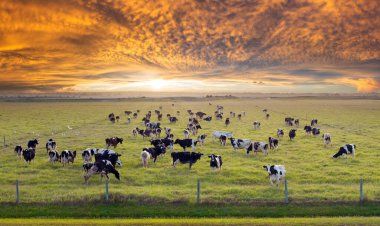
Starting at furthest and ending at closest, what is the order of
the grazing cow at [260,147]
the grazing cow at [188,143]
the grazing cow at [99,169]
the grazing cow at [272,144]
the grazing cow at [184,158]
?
the grazing cow at [188,143], the grazing cow at [272,144], the grazing cow at [260,147], the grazing cow at [184,158], the grazing cow at [99,169]

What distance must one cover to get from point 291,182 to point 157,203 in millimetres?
9404

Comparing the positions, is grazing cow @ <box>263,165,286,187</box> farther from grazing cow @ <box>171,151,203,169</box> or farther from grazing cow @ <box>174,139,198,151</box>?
grazing cow @ <box>174,139,198,151</box>

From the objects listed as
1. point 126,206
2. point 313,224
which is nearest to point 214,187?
point 126,206

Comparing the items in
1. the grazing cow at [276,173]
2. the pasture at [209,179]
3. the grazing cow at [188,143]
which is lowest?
the pasture at [209,179]

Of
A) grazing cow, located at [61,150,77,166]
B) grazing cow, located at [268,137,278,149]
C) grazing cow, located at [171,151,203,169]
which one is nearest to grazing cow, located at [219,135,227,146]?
grazing cow, located at [268,137,278,149]

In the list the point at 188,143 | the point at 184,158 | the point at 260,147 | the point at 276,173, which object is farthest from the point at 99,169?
the point at 260,147

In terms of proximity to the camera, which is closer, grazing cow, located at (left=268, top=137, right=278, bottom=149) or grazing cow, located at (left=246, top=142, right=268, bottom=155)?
grazing cow, located at (left=246, top=142, right=268, bottom=155)

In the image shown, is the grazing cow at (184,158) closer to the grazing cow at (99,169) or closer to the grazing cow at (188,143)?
the grazing cow at (99,169)

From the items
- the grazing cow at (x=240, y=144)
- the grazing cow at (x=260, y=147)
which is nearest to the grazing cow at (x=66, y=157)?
the grazing cow at (x=240, y=144)

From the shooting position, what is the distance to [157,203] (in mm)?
19625

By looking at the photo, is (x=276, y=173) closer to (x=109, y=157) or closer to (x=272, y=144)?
(x=109, y=157)

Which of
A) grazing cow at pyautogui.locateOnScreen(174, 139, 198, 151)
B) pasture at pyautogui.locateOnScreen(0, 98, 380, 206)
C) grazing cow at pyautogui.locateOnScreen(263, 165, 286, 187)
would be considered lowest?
pasture at pyautogui.locateOnScreen(0, 98, 380, 206)

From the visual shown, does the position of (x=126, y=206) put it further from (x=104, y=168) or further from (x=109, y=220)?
(x=104, y=168)

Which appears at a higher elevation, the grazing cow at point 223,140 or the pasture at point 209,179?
the grazing cow at point 223,140
